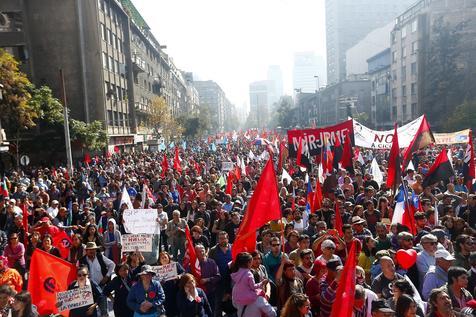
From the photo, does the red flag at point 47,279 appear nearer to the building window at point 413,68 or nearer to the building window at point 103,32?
the building window at point 103,32

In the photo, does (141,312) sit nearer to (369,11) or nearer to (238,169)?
(238,169)

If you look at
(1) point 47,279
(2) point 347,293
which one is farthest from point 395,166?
(1) point 47,279

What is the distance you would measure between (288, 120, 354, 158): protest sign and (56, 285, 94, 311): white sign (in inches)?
390

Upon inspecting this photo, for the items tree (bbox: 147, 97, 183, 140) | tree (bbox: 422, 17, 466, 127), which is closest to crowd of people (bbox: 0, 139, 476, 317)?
tree (bbox: 147, 97, 183, 140)

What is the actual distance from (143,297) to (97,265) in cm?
165

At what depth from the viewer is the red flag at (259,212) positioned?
607 centimetres

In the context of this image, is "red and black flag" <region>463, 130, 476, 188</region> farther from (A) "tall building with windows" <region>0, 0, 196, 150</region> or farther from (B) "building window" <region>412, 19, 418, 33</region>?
(B) "building window" <region>412, 19, 418, 33</region>

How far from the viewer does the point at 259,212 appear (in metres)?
6.29

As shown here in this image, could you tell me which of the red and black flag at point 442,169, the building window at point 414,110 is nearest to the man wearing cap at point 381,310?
the red and black flag at point 442,169

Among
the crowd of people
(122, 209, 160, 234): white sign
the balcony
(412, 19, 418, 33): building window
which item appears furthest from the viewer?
(412, 19, 418, 33): building window

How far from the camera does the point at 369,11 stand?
136 m

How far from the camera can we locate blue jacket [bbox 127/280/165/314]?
563 cm

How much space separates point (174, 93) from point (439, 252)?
283 feet

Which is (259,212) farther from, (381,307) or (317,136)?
(317,136)
